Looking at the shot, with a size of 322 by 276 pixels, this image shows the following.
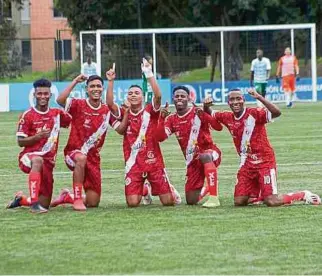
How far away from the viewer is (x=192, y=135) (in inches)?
554

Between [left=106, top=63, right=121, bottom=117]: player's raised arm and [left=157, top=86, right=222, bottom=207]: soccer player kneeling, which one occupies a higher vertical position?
[left=106, top=63, right=121, bottom=117]: player's raised arm

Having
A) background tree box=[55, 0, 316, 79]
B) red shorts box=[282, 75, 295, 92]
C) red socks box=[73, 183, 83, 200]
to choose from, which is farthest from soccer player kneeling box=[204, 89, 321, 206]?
background tree box=[55, 0, 316, 79]

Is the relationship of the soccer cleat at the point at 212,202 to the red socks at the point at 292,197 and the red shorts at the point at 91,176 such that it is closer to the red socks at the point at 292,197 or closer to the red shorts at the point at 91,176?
the red socks at the point at 292,197

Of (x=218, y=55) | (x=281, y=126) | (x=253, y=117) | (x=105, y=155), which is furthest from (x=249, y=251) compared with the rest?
(x=218, y=55)

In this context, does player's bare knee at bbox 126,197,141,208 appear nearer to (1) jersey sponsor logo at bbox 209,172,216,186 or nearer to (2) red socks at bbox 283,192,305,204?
(1) jersey sponsor logo at bbox 209,172,216,186

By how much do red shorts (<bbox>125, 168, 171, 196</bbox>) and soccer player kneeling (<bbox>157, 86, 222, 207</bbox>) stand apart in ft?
1.06

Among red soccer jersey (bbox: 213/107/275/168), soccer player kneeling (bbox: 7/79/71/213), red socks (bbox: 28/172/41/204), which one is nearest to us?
red socks (bbox: 28/172/41/204)

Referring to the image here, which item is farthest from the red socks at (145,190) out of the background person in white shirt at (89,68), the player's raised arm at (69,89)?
the background person in white shirt at (89,68)

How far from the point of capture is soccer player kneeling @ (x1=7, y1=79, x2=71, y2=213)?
13.2m

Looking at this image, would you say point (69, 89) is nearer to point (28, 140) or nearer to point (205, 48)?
point (28, 140)

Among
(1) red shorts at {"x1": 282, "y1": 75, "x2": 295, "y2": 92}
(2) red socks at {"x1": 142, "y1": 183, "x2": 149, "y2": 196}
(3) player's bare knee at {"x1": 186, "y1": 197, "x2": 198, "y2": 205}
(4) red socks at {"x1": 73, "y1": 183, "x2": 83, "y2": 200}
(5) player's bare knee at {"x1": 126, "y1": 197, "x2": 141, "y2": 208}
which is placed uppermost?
(1) red shorts at {"x1": 282, "y1": 75, "x2": 295, "y2": 92}

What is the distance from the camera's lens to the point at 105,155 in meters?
21.2

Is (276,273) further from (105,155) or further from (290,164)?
(105,155)

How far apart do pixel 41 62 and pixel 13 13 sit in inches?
954
